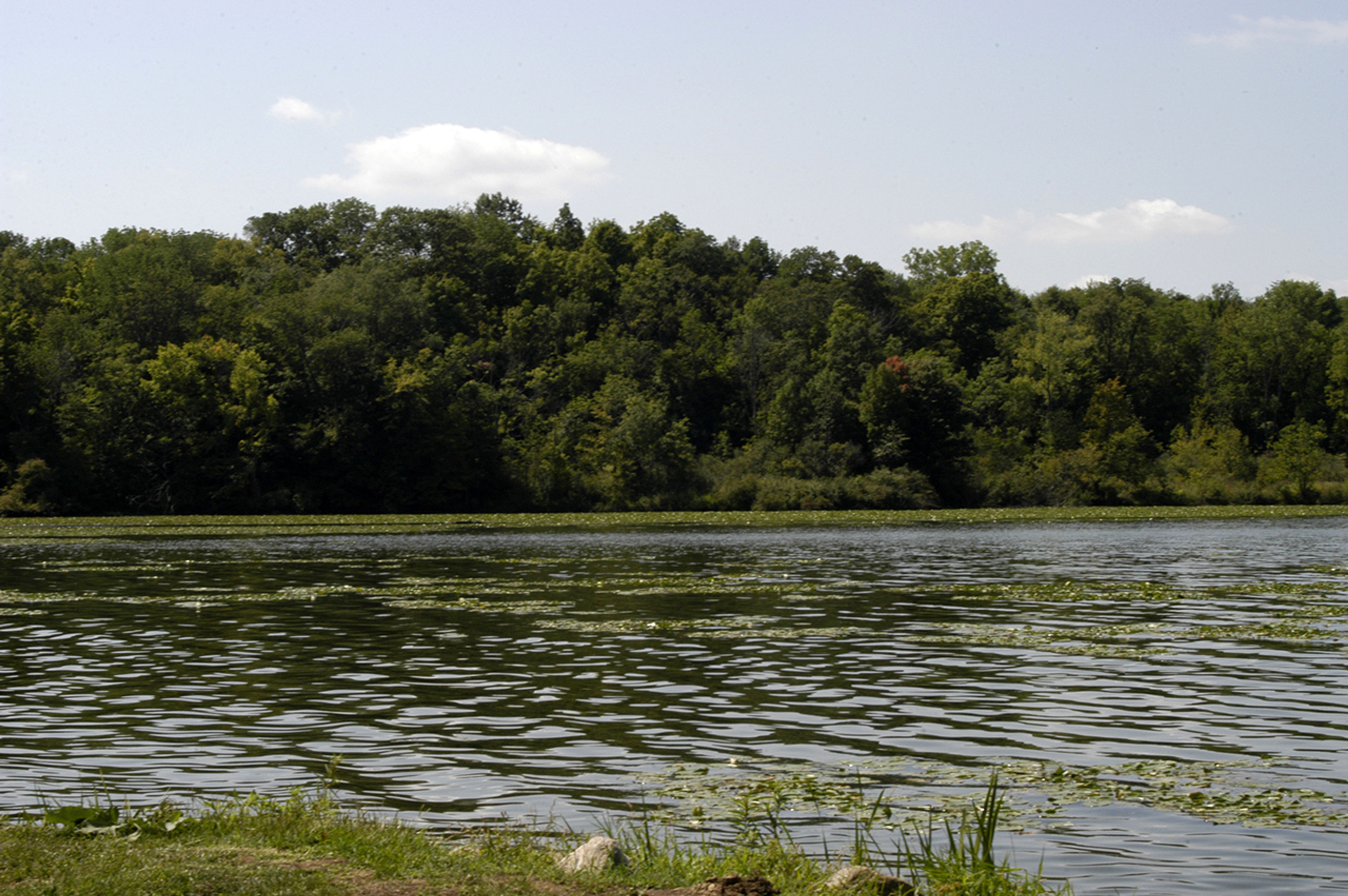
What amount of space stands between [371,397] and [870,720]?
9329 cm

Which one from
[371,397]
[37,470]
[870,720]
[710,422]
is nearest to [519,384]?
[710,422]

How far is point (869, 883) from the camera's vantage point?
840 cm

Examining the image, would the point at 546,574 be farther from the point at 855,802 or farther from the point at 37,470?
the point at 37,470

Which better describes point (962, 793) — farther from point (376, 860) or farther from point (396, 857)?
point (376, 860)

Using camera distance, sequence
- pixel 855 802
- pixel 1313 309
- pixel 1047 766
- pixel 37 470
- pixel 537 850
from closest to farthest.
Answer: pixel 537 850, pixel 855 802, pixel 1047 766, pixel 37 470, pixel 1313 309

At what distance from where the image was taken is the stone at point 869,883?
27.5 feet

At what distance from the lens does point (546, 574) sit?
3997cm

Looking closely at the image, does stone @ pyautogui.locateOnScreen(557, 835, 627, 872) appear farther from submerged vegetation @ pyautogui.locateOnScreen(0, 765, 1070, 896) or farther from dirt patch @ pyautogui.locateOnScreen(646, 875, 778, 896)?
dirt patch @ pyautogui.locateOnScreen(646, 875, 778, 896)

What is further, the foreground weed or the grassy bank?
the foreground weed

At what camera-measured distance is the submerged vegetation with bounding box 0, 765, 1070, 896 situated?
841cm

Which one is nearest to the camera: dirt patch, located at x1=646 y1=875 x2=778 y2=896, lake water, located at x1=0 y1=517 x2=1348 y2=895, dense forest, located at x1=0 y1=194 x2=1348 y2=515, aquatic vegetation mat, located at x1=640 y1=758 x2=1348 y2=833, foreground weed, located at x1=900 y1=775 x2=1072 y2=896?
dirt patch, located at x1=646 y1=875 x2=778 y2=896

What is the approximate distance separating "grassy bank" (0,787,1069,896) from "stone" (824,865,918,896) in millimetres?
168

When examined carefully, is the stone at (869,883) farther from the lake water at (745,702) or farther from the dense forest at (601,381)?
the dense forest at (601,381)

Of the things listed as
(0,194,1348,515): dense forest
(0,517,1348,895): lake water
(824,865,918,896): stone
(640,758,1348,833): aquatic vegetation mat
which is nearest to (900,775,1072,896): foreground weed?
(824,865,918,896): stone
